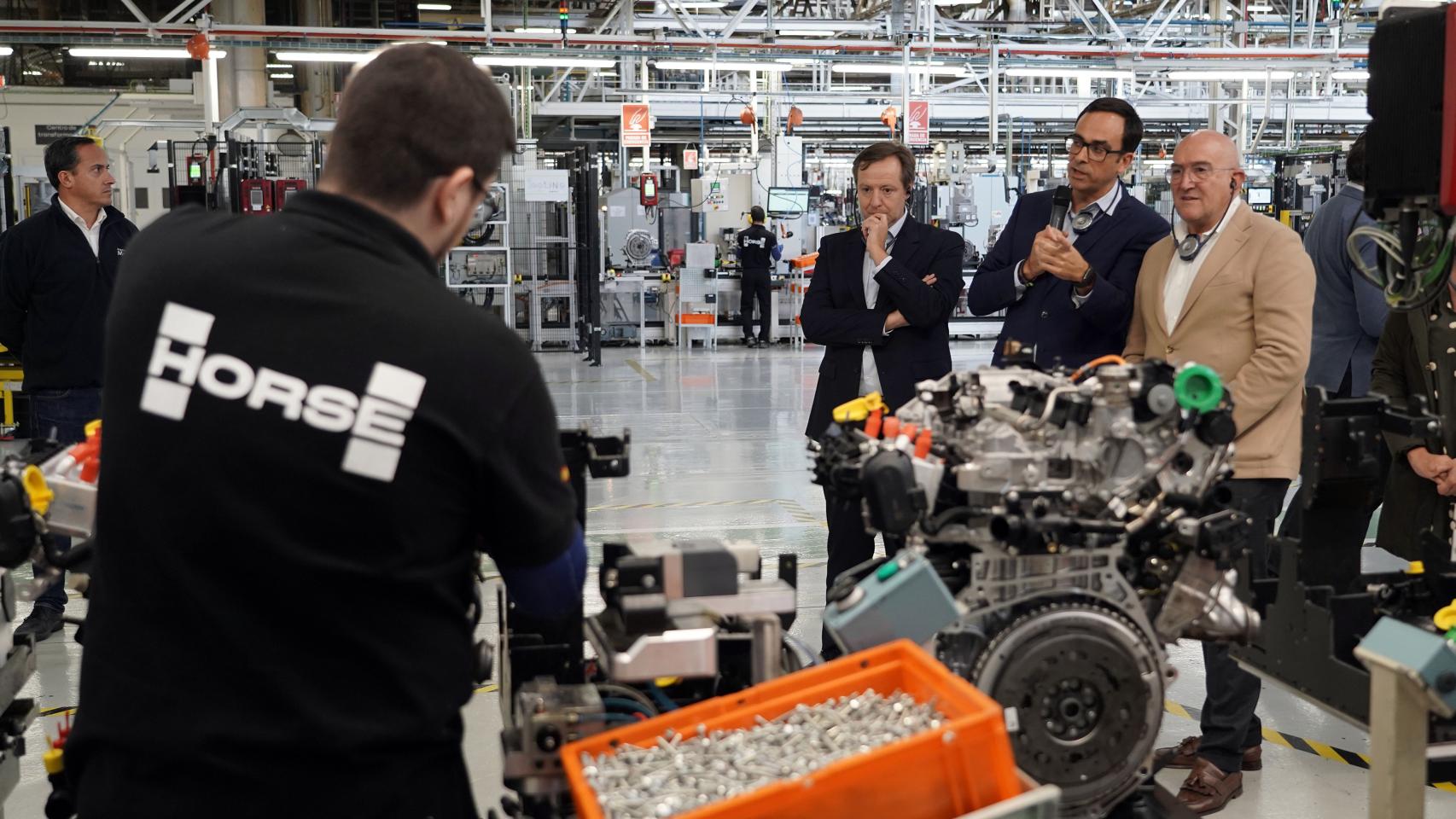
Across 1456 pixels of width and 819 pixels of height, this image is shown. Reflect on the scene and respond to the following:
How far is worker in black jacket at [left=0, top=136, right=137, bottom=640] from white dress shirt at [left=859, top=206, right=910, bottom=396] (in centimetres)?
288

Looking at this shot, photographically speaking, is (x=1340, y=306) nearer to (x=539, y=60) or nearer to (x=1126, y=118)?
(x=1126, y=118)

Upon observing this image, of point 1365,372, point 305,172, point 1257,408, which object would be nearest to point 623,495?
point 1365,372

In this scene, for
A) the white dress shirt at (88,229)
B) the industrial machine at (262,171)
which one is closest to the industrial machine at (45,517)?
the white dress shirt at (88,229)

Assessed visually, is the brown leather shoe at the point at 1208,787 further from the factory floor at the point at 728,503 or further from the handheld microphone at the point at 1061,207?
the handheld microphone at the point at 1061,207

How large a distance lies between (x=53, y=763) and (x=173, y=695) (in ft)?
2.82

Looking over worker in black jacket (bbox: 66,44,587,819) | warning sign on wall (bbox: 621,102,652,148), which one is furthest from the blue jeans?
warning sign on wall (bbox: 621,102,652,148)

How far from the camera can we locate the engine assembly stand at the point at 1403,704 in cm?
210

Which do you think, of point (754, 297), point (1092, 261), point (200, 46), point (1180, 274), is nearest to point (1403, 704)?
point (1180, 274)

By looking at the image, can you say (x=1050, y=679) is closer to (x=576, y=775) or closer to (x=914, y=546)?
(x=914, y=546)

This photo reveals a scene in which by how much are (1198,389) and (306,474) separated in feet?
5.12

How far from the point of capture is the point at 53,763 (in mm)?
2129

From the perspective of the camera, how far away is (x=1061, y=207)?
3.62m

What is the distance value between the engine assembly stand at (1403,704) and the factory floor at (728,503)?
1078mm

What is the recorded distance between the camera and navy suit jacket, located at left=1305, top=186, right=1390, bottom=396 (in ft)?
14.7
